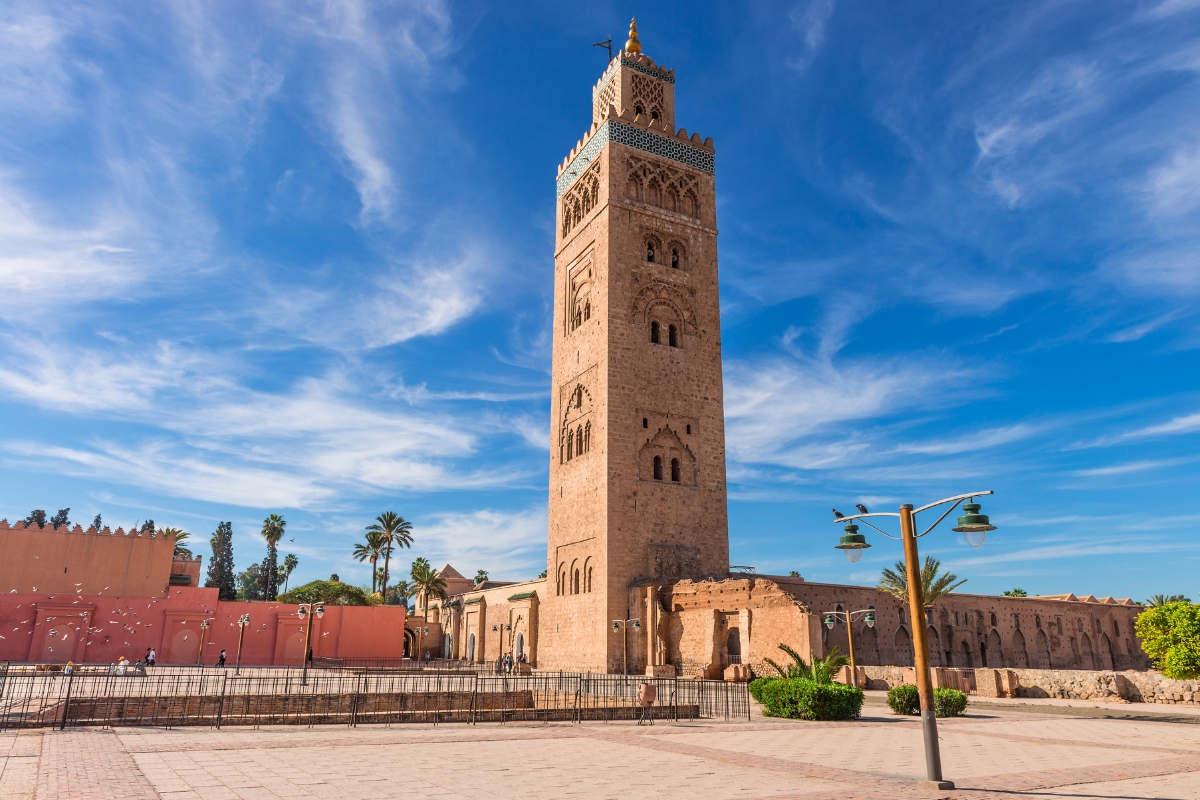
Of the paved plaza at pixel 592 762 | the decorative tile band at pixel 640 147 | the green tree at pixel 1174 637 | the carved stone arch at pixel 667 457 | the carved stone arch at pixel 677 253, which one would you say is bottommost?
the paved plaza at pixel 592 762

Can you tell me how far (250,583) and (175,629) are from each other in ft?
231

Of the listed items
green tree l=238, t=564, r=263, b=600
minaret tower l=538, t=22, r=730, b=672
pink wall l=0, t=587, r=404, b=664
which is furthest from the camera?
green tree l=238, t=564, r=263, b=600

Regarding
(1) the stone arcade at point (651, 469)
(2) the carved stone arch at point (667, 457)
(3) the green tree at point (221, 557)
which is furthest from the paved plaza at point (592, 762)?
(3) the green tree at point (221, 557)

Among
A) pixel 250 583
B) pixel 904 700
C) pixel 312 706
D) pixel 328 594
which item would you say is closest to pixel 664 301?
pixel 904 700

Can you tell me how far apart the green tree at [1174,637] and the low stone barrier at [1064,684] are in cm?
342

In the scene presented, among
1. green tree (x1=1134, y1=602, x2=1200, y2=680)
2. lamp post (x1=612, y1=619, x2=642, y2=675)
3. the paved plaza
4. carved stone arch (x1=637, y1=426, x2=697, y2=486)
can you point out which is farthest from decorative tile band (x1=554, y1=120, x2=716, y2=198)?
the paved plaza

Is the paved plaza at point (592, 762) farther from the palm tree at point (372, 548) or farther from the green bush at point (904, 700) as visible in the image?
the palm tree at point (372, 548)

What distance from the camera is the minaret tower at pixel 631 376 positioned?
3200 centimetres

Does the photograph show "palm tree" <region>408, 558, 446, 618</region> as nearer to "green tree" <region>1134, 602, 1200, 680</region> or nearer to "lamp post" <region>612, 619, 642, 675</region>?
"lamp post" <region>612, 619, 642, 675</region>

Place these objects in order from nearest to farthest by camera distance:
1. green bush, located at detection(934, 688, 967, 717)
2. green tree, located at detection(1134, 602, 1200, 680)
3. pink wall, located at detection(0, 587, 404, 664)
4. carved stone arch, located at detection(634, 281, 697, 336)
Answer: green bush, located at detection(934, 688, 967, 717), green tree, located at detection(1134, 602, 1200, 680), pink wall, located at detection(0, 587, 404, 664), carved stone arch, located at detection(634, 281, 697, 336)

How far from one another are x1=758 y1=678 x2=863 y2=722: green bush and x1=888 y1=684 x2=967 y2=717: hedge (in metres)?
1.64

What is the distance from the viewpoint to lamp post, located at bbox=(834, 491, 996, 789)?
26.4 feet

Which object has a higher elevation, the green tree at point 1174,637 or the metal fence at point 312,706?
the green tree at point 1174,637

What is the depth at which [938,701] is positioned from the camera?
16266 millimetres
